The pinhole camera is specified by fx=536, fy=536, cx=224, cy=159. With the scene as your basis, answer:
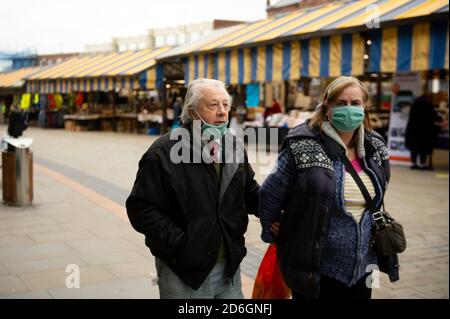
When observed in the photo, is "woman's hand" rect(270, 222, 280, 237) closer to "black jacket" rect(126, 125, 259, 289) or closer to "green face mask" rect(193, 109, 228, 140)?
"black jacket" rect(126, 125, 259, 289)

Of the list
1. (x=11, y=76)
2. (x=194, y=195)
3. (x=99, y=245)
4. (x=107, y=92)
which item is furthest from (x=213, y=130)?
(x=107, y=92)

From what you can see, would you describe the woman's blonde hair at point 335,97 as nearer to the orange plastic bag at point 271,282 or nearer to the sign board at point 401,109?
the orange plastic bag at point 271,282

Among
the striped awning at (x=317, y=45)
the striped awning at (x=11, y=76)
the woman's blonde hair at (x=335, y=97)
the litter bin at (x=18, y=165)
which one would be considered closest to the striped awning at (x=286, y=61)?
the striped awning at (x=317, y=45)

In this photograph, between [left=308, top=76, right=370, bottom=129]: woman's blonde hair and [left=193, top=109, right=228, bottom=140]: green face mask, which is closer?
[left=193, top=109, right=228, bottom=140]: green face mask

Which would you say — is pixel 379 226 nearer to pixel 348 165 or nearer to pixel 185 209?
pixel 348 165

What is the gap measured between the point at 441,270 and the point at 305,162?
376cm

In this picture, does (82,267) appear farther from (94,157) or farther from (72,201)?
(94,157)

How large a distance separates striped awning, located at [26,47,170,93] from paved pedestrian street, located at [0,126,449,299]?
11.2 m

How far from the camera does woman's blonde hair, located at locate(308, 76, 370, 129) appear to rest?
2477mm

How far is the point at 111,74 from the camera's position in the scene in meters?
21.5

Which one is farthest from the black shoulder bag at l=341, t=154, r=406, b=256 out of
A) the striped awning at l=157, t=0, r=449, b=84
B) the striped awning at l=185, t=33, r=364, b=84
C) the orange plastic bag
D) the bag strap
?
the striped awning at l=185, t=33, r=364, b=84

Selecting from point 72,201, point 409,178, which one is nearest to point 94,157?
point 72,201
